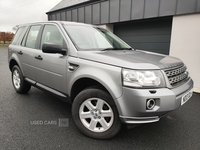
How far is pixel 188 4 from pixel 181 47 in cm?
122

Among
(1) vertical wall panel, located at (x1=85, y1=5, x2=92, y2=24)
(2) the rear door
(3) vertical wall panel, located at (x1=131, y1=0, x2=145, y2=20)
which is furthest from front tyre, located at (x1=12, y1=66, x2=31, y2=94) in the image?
(1) vertical wall panel, located at (x1=85, y1=5, x2=92, y2=24)

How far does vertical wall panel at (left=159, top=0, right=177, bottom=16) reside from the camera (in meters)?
4.76

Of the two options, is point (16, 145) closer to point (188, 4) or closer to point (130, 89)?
point (130, 89)

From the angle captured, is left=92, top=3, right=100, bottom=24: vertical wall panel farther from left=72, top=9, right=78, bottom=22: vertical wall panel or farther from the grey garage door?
left=72, top=9, right=78, bottom=22: vertical wall panel

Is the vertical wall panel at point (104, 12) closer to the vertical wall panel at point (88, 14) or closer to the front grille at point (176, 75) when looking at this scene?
the vertical wall panel at point (88, 14)

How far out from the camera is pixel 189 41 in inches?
183

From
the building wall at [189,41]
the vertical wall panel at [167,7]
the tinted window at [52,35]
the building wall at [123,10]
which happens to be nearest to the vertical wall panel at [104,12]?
the building wall at [123,10]

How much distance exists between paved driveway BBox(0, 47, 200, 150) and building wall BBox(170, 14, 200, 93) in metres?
1.67

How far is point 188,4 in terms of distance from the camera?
4.45 meters

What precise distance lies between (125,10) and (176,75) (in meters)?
4.56

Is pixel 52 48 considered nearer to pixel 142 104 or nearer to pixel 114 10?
pixel 142 104

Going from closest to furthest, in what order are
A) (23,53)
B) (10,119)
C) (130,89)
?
(130,89) → (10,119) → (23,53)

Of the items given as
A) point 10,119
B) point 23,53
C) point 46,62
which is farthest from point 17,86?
point 46,62

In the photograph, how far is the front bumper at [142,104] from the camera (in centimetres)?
182
